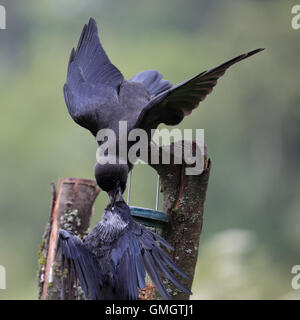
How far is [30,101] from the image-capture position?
1169 cm

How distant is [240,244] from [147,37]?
21.2 ft

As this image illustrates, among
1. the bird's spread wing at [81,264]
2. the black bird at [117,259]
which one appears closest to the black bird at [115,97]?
the black bird at [117,259]

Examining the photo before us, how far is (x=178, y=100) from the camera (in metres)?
4.94

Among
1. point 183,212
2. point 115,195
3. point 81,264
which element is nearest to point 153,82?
point 115,195

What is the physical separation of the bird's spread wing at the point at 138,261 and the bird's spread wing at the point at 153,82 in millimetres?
2021

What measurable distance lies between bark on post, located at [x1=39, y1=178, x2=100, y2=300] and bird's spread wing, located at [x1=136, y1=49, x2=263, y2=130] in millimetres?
862

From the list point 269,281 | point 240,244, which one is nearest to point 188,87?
point 240,244

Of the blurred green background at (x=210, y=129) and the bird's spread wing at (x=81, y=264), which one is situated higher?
the blurred green background at (x=210, y=129)

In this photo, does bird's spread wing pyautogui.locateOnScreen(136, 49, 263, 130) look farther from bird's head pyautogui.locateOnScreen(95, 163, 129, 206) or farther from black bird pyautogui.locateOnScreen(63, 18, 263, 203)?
bird's head pyautogui.locateOnScreen(95, 163, 129, 206)

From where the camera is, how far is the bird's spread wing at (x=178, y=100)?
4551mm

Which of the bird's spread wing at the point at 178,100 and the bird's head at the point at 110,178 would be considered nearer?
the bird's spread wing at the point at 178,100

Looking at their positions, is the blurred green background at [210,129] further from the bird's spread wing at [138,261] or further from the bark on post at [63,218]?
the bird's spread wing at [138,261]

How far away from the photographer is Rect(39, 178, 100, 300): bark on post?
5.13 metres

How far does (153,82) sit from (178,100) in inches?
41.2
